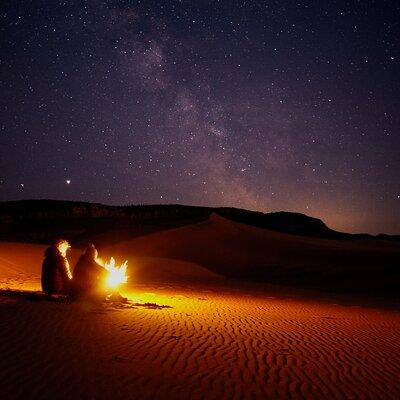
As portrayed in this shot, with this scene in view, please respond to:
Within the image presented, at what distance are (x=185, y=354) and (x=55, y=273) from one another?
654cm

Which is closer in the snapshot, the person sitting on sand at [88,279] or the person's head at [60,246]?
the person sitting on sand at [88,279]

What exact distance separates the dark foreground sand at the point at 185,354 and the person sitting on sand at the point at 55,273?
74cm

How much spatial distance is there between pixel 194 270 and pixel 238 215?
8108cm

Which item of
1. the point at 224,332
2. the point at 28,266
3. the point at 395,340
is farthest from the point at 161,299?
the point at 28,266

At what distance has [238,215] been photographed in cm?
11075

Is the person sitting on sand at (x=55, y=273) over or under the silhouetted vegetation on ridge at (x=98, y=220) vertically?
under

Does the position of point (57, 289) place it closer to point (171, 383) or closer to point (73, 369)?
point (73, 369)

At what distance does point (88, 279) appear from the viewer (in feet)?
41.1

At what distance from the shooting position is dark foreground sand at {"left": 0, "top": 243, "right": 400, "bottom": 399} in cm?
582

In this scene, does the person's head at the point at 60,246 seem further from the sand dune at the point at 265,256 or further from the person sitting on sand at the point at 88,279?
the sand dune at the point at 265,256

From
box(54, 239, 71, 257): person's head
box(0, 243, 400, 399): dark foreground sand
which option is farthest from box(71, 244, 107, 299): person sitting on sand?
box(0, 243, 400, 399): dark foreground sand

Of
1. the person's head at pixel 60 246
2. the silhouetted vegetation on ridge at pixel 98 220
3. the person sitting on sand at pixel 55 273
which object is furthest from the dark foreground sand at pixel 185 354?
the silhouetted vegetation on ridge at pixel 98 220

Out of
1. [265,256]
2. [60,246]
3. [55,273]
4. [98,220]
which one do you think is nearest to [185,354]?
A: [55,273]

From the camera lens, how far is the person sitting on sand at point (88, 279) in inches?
489
